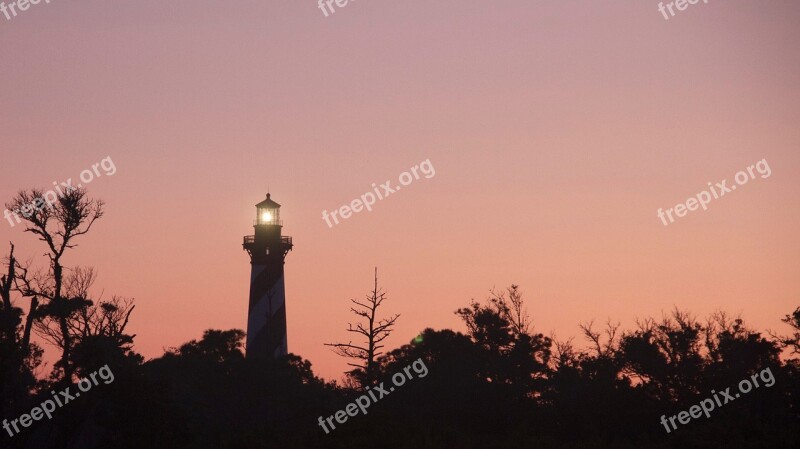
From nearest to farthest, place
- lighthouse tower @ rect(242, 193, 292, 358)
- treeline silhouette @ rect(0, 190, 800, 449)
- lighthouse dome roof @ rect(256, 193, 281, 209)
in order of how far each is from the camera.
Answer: treeline silhouette @ rect(0, 190, 800, 449) < lighthouse tower @ rect(242, 193, 292, 358) < lighthouse dome roof @ rect(256, 193, 281, 209)

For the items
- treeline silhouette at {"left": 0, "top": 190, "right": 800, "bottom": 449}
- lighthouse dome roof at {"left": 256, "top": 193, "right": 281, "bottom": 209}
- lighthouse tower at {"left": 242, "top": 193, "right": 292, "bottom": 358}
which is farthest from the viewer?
lighthouse dome roof at {"left": 256, "top": 193, "right": 281, "bottom": 209}

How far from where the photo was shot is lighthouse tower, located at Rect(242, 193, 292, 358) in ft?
218

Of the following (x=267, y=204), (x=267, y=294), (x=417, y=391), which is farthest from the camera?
(x=267, y=204)

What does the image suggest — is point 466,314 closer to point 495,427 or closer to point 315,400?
point 315,400

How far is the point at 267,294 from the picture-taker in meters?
66.8

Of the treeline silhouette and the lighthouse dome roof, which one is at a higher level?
the lighthouse dome roof

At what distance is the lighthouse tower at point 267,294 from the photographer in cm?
6656

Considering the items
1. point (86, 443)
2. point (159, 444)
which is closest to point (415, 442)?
point (159, 444)

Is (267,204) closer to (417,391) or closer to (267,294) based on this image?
(267,294)

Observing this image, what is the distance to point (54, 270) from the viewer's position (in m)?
43.4

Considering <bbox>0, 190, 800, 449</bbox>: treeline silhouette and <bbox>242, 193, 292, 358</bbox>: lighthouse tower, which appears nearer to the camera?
<bbox>0, 190, 800, 449</bbox>: treeline silhouette

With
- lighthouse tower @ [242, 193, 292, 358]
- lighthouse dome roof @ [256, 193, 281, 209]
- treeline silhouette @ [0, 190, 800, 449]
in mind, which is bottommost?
treeline silhouette @ [0, 190, 800, 449]

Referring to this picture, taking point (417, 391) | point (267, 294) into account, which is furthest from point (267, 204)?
point (417, 391)

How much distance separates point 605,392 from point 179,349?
3619cm
